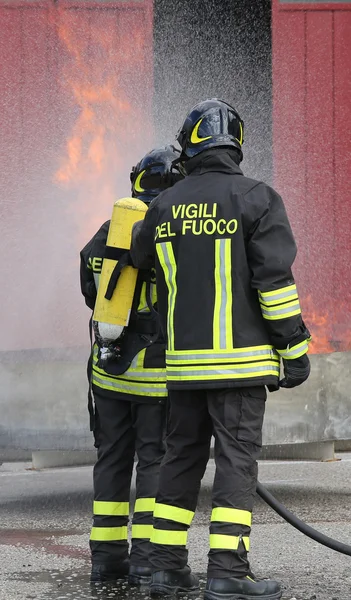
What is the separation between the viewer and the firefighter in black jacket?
389 centimetres

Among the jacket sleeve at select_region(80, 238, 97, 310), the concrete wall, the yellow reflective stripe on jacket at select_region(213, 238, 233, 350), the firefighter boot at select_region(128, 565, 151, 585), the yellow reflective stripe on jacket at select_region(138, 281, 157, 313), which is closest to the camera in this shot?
the yellow reflective stripe on jacket at select_region(213, 238, 233, 350)

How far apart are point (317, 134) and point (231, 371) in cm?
727

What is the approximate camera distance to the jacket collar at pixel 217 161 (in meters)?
4.09

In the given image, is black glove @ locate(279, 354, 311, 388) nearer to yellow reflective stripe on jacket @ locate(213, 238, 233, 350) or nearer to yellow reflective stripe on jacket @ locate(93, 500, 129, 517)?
yellow reflective stripe on jacket @ locate(213, 238, 233, 350)

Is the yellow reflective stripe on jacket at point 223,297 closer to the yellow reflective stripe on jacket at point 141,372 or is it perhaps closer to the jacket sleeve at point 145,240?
Result: the jacket sleeve at point 145,240

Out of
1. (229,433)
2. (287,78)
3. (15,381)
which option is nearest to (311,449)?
(15,381)

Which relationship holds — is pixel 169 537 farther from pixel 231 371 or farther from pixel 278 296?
pixel 278 296

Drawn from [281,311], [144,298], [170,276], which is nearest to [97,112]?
[144,298]

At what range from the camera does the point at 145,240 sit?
4258 mm

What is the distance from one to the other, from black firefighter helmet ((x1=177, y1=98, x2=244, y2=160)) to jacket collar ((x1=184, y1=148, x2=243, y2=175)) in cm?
2

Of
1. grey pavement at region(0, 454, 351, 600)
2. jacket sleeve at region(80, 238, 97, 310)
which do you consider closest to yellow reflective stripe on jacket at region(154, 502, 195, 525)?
grey pavement at region(0, 454, 351, 600)

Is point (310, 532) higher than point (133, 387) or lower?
lower

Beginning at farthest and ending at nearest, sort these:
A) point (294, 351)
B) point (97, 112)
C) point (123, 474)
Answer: point (97, 112) → point (123, 474) → point (294, 351)

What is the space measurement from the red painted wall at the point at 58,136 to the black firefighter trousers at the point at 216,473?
600 centimetres
